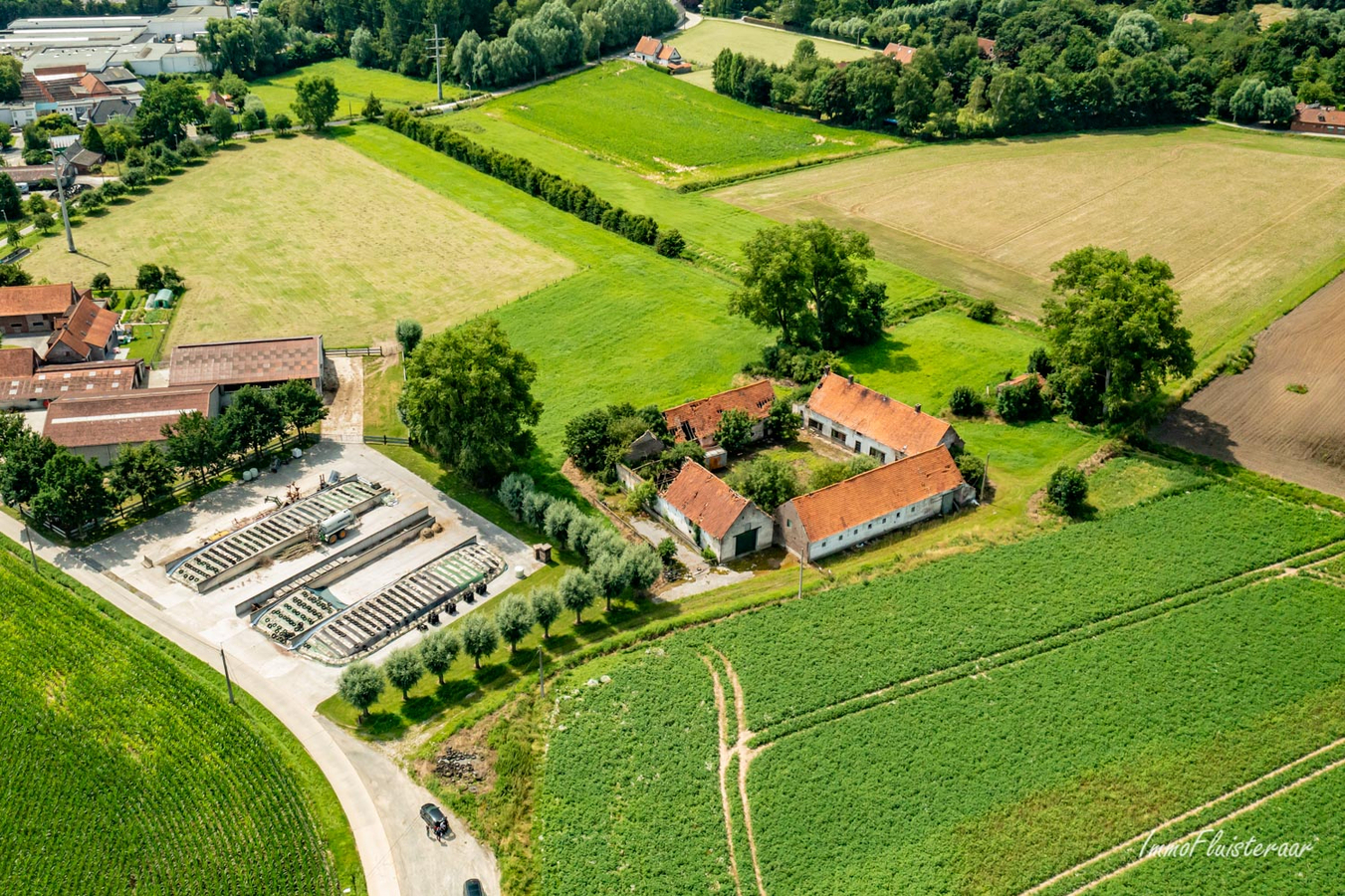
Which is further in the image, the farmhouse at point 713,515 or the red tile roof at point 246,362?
the red tile roof at point 246,362

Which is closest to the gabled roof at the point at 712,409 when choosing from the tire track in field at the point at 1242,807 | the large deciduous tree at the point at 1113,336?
the large deciduous tree at the point at 1113,336

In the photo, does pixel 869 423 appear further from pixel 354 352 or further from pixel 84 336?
pixel 84 336

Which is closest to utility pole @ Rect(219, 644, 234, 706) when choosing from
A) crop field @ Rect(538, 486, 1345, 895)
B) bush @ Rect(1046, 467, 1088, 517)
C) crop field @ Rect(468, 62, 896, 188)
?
crop field @ Rect(538, 486, 1345, 895)

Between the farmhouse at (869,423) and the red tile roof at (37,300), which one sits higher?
the farmhouse at (869,423)

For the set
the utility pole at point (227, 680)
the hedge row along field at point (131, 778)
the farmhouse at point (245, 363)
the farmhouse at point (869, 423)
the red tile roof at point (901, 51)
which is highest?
the red tile roof at point (901, 51)

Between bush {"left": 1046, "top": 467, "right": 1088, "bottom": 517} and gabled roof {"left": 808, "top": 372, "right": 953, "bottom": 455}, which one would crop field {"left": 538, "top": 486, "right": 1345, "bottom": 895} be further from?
gabled roof {"left": 808, "top": 372, "right": 953, "bottom": 455}

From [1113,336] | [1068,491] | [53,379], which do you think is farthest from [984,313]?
[53,379]

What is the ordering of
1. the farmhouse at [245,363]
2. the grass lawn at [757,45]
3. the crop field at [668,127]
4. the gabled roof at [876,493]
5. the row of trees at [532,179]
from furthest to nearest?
the grass lawn at [757,45]
the crop field at [668,127]
the row of trees at [532,179]
the farmhouse at [245,363]
the gabled roof at [876,493]

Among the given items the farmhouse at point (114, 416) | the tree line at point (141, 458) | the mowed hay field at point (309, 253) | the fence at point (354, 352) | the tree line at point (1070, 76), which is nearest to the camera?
the tree line at point (141, 458)

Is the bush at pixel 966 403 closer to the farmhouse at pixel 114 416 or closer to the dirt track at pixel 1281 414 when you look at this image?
the dirt track at pixel 1281 414
